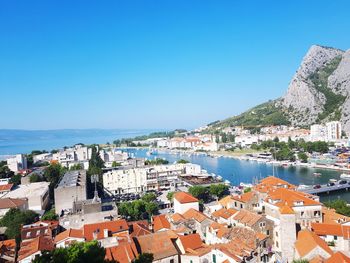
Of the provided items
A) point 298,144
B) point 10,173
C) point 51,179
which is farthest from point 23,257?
point 298,144

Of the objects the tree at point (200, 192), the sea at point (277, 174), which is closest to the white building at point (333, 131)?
the sea at point (277, 174)

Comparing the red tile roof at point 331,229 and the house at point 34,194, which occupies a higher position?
the red tile roof at point 331,229

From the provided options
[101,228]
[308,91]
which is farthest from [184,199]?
[308,91]

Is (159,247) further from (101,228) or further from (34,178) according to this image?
(34,178)

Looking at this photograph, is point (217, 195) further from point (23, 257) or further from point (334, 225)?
point (23, 257)

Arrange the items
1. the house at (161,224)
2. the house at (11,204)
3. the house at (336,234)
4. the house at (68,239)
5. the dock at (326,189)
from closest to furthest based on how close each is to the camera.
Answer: the house at (336,234) → the house at (68,239) → the house at (161,224) → the house at (11,204) → the dock at (326,189)

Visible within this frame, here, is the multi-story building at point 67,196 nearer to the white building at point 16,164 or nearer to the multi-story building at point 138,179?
the multi-story building at point 138,179

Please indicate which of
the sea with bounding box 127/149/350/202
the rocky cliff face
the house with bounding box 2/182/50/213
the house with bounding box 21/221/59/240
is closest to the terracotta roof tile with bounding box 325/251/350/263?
the house with bounding box 21/221/59/240
